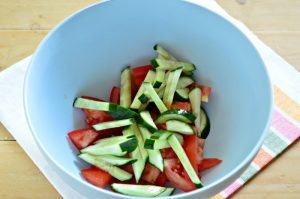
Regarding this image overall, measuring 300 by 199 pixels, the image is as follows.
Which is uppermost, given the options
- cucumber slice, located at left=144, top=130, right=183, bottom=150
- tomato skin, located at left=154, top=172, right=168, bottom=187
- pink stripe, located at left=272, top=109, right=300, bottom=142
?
cucumber slice, located at left=144, top=130, right=183, bottom=150

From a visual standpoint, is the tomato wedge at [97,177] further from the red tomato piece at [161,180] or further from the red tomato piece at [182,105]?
the red tomato piece at [182,105]

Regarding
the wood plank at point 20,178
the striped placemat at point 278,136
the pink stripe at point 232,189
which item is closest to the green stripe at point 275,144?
the striped placemat at point 278,136

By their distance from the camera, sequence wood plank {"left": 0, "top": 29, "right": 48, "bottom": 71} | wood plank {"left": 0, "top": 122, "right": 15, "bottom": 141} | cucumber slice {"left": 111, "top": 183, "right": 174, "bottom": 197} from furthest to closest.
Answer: wood plank {"left": 0, "top": 29, "right": 48, "bottom": 71}, wood plank {"left": 0, "top": 122, "right": 15, "bottom": 141}, cucumber slice {"left": 111, "top": 183, "right": 174, "bottom": 197}

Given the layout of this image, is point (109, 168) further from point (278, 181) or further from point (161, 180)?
point (278, 181)

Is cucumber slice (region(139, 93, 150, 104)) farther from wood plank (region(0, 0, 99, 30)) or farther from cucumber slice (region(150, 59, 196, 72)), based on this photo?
wood plank (region(0, 0, 99, 30))

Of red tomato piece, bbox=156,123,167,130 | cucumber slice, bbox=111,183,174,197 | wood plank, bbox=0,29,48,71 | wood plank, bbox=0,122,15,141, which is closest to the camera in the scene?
cucumber slice, bbox=111,183,174,197

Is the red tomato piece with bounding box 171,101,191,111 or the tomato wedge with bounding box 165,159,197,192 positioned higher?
the red tomato piece with bounding box 171,101,191,111

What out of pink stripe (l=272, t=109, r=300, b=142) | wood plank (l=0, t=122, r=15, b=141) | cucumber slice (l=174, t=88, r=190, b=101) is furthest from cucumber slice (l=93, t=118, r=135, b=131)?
pink stripe (l=272, t=109, r=300, b=142)
